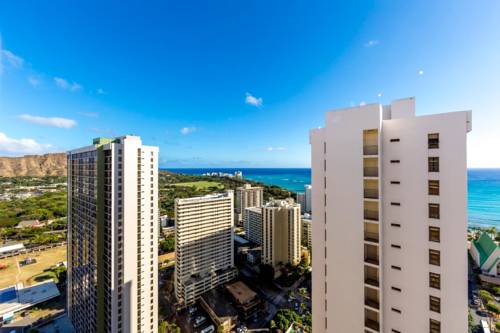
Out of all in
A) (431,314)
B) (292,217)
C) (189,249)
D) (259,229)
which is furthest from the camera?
(259,229)

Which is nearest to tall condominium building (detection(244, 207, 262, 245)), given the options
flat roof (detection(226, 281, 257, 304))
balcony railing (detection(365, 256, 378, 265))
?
flat roof (detection(226, 281, 257, 304))

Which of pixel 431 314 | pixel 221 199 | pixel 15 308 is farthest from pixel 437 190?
pixel 15 308

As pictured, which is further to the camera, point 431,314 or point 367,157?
point 367,157

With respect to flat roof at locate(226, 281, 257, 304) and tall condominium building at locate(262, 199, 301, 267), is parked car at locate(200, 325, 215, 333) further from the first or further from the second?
tall condominium building at locate(262, 199, 301, 267)

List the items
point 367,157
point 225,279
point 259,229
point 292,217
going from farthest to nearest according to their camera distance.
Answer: point 259,229, point 292,217, point 225,279, point 367,157

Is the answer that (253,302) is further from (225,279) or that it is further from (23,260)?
(23,260)

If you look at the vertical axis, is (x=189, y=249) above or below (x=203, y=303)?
above

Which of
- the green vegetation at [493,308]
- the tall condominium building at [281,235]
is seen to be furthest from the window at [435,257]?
the green vegetation at [493,308]

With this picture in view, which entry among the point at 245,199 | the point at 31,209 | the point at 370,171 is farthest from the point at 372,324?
the point at 31,209
